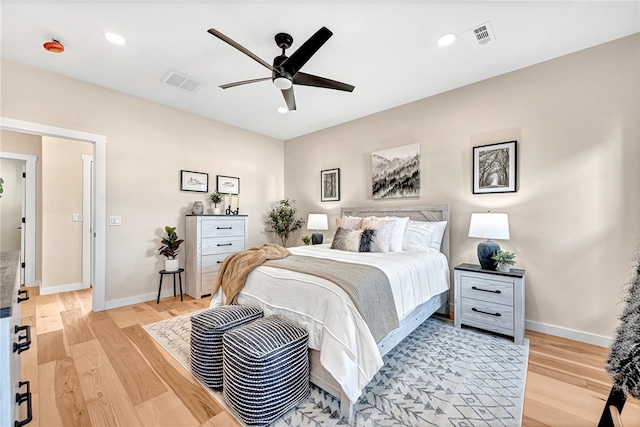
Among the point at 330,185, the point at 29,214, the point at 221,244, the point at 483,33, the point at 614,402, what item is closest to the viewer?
A: the point at 614,402

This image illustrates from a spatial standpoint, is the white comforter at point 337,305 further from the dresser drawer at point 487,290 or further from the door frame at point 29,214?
the door frame at point 29,214

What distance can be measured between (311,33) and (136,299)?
152 inches

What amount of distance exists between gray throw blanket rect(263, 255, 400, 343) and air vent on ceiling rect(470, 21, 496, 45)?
224cm

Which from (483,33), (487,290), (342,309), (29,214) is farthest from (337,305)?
(29,214)

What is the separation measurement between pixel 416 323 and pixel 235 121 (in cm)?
404

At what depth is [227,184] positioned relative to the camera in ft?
15.2

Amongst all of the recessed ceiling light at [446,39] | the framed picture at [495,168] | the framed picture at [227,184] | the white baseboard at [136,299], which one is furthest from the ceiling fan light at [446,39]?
the white baseboard at [136,299]

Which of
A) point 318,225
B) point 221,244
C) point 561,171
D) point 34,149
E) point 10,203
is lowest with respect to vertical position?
point 221,244

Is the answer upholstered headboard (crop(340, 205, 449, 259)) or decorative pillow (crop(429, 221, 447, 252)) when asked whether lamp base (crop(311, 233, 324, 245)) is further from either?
decorative pillow (crop(429, 221, 447, 252))

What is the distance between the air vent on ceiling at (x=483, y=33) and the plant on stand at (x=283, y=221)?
3749mm

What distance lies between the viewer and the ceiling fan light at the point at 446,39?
2.38 meters

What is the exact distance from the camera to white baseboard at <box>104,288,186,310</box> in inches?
134

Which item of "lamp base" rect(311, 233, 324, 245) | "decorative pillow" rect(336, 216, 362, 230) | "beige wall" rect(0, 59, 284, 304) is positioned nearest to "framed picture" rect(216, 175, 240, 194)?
"beige wall" rect(0, 59, 284, 304)

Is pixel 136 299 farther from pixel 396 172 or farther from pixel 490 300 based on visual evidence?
pixel 490 300
